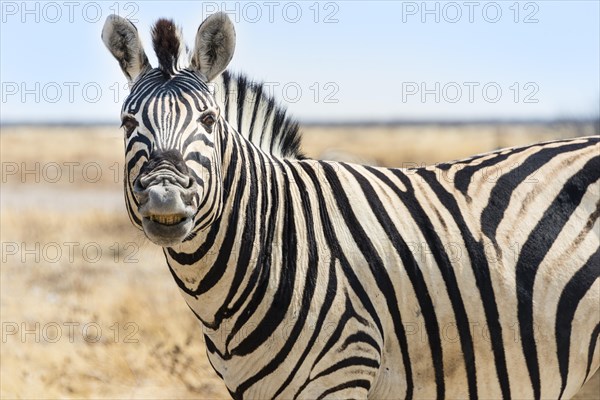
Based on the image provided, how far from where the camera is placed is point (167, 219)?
12.0ft

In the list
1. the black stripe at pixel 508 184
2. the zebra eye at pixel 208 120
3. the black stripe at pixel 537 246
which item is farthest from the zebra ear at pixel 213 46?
the black stripe at pixel 537 246

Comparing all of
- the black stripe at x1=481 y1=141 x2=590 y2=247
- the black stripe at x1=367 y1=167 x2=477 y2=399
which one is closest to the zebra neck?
the black stripe at x1=367 y1=167 x2=477 y2=399

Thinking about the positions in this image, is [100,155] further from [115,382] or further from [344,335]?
[344,335]

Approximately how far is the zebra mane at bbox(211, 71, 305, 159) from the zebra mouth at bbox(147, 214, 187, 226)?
1000mm

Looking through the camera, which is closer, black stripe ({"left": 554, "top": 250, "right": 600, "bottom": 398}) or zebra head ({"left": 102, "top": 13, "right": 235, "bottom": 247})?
zebra head ({"left": 102, "top": 13, "right": 235, "bottom": 247})

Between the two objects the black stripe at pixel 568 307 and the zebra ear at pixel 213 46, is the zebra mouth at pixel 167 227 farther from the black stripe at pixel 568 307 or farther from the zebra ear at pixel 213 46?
the black stripe at pixel 568 307

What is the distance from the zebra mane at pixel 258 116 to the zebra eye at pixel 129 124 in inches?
24.4

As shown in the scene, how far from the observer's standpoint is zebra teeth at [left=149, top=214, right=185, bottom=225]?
11.9ft

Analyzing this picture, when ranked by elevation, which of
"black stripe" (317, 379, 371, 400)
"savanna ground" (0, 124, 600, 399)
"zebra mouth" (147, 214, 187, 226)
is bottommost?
"savanna ground" (0, 124, 600, 399)

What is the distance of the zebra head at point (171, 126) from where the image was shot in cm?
366

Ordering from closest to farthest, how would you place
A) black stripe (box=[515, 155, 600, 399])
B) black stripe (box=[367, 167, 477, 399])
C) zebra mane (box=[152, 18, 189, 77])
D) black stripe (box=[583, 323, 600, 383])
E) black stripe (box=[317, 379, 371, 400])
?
1. black stripe (box=[317, 379, 371, 400])
2. zebra mane (box=[152, 18, 189, 77])
3. black stripe (box=[367, 167, 477, 399])
4. black stripe (box=[515, 155, 600, 399])
5. black stripe (box=[583, 323, 600, 383])

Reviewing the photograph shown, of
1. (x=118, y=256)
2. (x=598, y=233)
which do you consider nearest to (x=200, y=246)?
(x=598, y=233)

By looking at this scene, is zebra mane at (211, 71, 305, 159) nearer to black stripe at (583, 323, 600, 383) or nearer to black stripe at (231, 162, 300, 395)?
black stripe at (231, 162, 300, 395)

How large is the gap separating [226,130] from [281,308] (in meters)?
0.95
